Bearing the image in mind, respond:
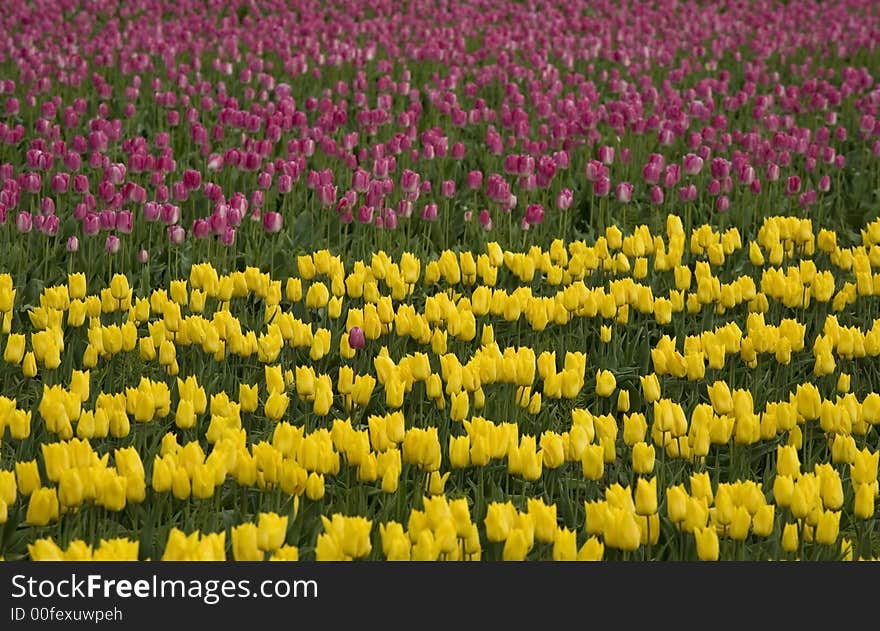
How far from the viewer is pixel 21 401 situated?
4.27 metres

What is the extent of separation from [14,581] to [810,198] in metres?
Answer: 5.04

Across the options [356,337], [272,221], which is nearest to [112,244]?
[272,221]

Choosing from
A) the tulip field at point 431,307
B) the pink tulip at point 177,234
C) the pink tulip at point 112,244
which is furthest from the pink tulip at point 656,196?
the pink tulip at point 112,244

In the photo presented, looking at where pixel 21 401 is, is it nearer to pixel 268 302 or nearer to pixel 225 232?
pixel 268 302

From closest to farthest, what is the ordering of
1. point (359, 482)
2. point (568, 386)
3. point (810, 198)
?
1. point (359, 482)
2. point (568, 386)
3. point (810, 198)

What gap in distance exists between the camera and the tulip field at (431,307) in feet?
10.7

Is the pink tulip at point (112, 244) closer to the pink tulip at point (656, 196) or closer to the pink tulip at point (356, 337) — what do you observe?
the pink tulip at point (356, 337)

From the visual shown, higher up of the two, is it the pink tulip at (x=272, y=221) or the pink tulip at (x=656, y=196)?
the pink tulip at (x=656, y=196)

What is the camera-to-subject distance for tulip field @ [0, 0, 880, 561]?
3.28 metres

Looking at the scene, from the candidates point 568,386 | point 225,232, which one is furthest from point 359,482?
point 225,232

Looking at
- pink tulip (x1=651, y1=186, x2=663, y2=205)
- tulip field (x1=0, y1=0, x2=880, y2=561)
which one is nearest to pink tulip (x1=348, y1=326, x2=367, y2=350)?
tulip field (x1=0, y1=0, x2=880, y2=561)

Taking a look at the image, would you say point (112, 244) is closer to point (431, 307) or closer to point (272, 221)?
point (272, 221)

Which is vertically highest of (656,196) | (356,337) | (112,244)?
(656,196)

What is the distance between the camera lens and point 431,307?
4570mm
